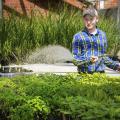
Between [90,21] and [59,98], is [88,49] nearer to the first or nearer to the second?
[90,21]

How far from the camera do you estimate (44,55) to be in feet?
43.5

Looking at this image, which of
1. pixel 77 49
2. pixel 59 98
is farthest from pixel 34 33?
pixel 59 98

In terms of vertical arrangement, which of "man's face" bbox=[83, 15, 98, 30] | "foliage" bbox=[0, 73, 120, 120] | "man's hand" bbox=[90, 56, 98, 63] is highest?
"man's face" bbox=[83, 15, 98, 30]

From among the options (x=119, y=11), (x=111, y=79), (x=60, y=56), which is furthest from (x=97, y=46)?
(x=119, y=11)

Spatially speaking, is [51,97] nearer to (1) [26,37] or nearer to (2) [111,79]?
(2) [111,79]

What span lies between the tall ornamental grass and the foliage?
8249 millimetres

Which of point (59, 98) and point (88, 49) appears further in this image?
point (88, 49)

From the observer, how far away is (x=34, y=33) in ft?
48.1

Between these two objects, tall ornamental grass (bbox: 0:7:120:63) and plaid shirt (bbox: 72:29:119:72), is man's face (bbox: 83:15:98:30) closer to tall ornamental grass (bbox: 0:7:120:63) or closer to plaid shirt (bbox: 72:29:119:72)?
plaid shirt (bbox: 72:29:119:72)

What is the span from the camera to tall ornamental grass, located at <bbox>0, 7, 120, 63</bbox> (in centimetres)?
1436

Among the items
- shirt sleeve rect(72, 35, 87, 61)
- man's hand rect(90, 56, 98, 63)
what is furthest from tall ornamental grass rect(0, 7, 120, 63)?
man's hand rect(90, 56, 98, 63)

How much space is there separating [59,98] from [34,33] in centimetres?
980

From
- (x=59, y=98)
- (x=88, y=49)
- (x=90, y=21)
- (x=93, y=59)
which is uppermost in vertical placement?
(x=90, y=21)

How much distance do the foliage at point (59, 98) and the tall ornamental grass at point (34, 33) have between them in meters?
8.25
